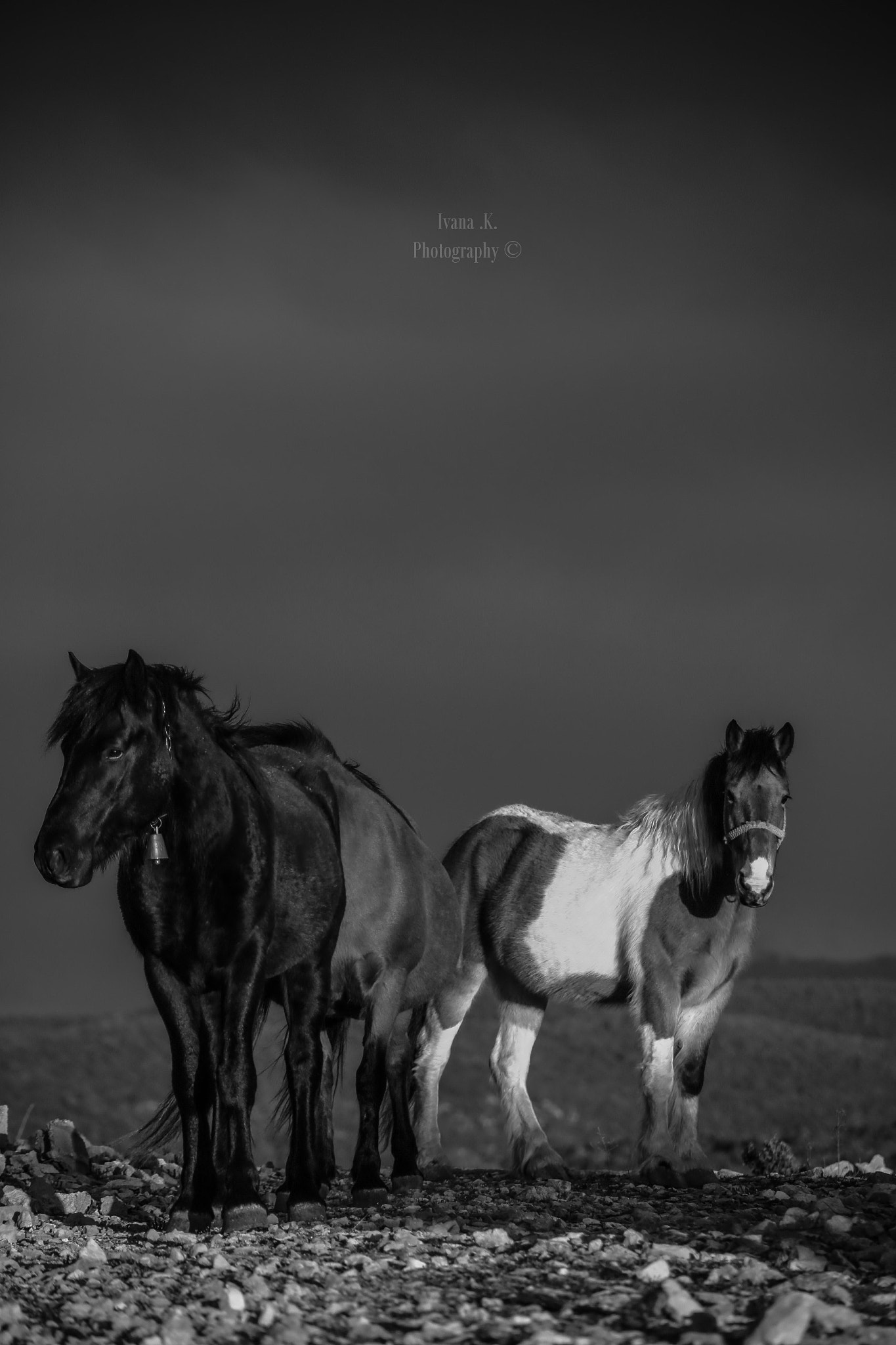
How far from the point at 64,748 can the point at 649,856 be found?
5.08 m

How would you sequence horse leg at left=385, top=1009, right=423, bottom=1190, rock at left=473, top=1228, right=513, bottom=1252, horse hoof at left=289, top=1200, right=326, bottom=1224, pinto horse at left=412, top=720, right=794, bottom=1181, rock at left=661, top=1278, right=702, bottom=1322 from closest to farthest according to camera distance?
rock at left=661, top=1278, right=702, bottom=1322, rock at left=473, top=1228, right=513, bottom=1252, horse hoof at left=289, top=1200, right=326, bottom=1224, horse leg at left=385, top=1009, right=423, bottom=1190, pinto horse at left=412, top=720, right=794, bottom=1181

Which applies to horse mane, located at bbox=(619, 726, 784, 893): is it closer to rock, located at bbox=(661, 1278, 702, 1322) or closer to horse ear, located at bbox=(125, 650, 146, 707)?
horse ear, located at bbox=(125, 650, 146, 707)

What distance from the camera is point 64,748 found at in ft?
23.7

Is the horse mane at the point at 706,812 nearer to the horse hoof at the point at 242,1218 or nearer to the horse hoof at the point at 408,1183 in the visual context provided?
the horse hoof at the point at 408,1183

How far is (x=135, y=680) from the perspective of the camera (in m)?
7.21

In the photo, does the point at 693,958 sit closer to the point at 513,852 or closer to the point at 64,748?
the point at 513,852

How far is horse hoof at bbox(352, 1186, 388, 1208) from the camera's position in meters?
8.45

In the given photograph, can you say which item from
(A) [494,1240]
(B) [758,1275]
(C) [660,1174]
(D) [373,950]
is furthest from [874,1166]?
(B) [758,1275]

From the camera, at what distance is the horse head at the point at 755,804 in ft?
32.9

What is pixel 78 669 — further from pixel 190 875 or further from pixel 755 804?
pixel 755 804

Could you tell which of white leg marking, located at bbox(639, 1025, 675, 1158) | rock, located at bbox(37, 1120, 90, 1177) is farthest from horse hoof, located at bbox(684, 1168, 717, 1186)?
rock, located at bbox(37, 1120, 90, 1177)

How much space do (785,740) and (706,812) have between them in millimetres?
715

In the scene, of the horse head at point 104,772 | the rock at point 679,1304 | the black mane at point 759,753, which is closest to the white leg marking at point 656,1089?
the black mane at point 759,753

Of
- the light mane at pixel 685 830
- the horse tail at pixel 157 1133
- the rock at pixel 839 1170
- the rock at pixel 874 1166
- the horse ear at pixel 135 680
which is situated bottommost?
the rock at pixel 874 1166
